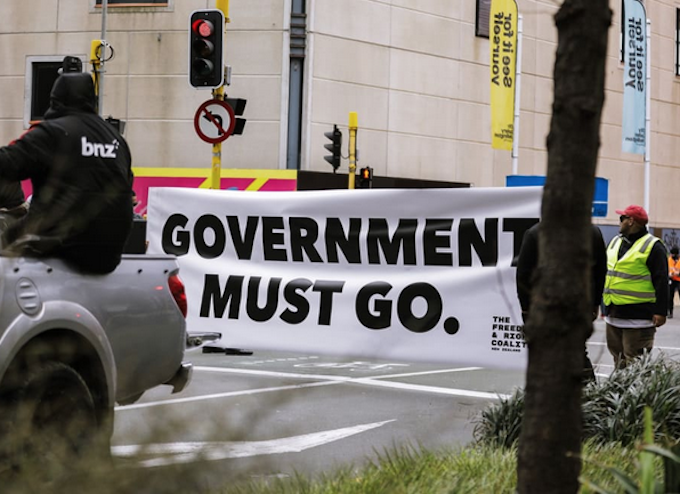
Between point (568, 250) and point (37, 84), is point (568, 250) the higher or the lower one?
the lower one

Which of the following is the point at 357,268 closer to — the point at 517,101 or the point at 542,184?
the point at 542,184

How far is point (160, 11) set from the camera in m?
30.3

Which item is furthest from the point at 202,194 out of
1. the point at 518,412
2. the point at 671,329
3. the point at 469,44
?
the point at 469,44

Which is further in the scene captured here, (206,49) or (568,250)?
(206,49)

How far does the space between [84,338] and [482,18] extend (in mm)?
29514

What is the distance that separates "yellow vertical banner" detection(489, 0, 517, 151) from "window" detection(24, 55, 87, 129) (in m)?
10.6

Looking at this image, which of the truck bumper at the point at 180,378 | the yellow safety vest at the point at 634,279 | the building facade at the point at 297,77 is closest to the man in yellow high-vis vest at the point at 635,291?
the yellow safety vest at the point at 634,279

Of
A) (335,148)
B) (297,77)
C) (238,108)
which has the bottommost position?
(238,108)

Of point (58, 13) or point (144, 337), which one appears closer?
point (144, 337)

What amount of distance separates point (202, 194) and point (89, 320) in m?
5.67

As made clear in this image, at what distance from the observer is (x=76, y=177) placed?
229 inches

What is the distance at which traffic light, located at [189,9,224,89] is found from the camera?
643 inches

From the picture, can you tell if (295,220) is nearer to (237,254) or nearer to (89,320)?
(237,254)

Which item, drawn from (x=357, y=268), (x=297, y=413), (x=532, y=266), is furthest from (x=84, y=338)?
(x=357, y=268)
